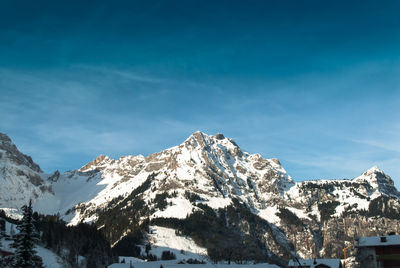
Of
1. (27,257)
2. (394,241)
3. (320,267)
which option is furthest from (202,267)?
(27,257)

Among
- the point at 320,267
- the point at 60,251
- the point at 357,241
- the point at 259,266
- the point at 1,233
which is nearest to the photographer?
the point at 1,233

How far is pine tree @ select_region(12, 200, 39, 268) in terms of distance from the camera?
62.4 metres

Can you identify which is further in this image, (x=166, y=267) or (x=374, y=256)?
(x=166, y=267)

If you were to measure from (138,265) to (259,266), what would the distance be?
4819 centimetres

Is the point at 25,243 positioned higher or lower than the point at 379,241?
lower

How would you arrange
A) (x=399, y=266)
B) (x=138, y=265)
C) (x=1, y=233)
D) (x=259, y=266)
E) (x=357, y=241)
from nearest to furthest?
(x=1, y=233)
(x=399, y=266)
(x=357, y=241)
(x=138, y=265)
(x=259, y=266)

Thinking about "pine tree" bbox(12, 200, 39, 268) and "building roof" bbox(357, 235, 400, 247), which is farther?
"building roof" bbox(357, 235, 400, 247)

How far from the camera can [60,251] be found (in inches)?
7608

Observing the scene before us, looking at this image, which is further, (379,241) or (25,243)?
(379,241)

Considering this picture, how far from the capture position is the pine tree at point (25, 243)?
62438 millimetres

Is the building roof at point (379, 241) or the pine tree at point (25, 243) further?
the building roof at point (379, 241)

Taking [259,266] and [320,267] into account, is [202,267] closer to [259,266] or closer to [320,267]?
[259,266]

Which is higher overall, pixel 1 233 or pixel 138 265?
pixel 1 233

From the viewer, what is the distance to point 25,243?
63344mm
